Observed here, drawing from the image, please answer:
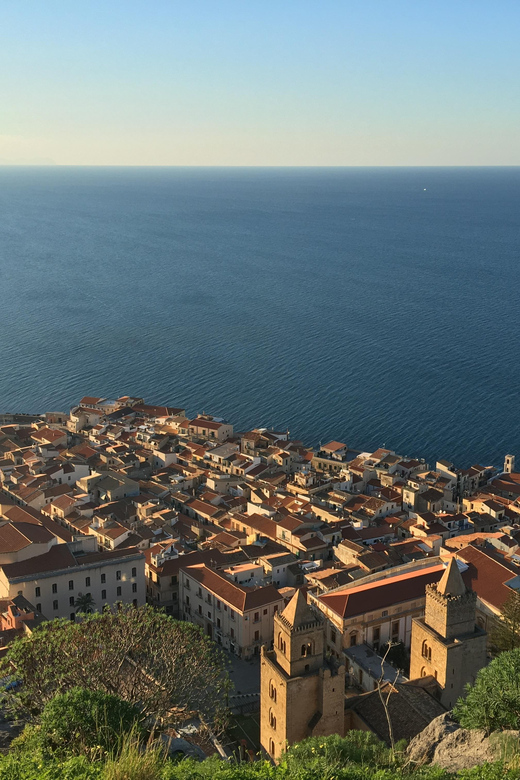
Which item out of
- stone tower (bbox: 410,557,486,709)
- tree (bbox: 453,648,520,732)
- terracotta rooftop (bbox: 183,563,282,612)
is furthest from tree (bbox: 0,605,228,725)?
terracotta rooftop (bbox: 183,563,282,612)

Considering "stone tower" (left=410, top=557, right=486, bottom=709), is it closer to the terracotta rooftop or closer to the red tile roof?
the red tile roof

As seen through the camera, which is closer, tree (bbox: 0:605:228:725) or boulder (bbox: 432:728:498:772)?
boulder (bbox: 432:728:498:772)

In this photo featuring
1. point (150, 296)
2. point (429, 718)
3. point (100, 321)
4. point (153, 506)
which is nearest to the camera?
point (429, 718)

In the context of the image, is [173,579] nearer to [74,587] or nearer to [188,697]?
[74,587]

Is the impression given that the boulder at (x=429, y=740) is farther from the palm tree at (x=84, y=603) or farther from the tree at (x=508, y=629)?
the palm tree at (x=84, y=603)

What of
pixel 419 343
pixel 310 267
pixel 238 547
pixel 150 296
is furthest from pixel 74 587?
pixel 310 267

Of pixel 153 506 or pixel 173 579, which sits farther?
pixel 153 506

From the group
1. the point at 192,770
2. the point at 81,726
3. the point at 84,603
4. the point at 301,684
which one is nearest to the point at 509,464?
the point at 84,603
